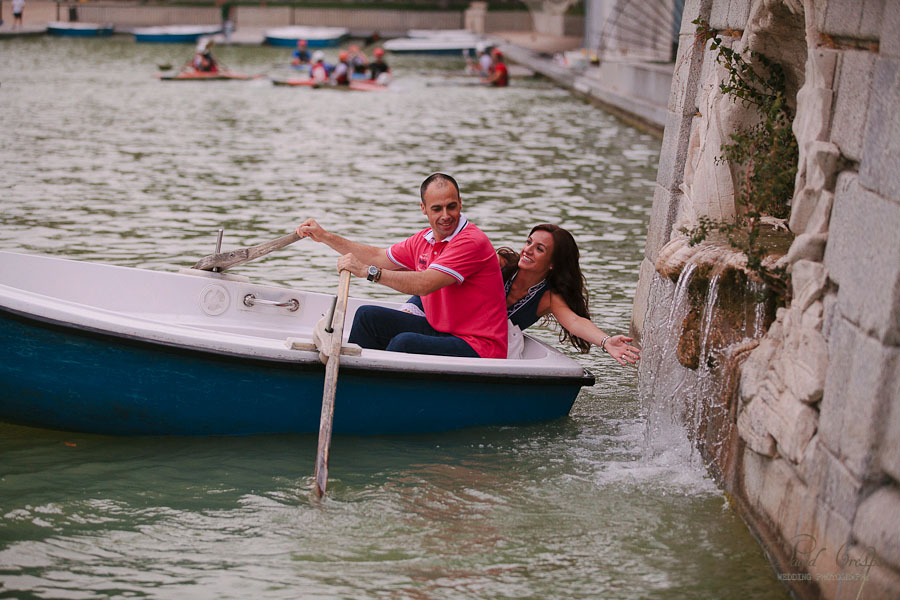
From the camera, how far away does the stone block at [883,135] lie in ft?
Answer: 11.2

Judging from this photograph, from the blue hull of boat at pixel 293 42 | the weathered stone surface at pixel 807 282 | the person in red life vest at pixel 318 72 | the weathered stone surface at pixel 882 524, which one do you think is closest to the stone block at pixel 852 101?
the weathered stone surface at pixel 807 282

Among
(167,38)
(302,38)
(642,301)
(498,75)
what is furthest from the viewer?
(167,38)

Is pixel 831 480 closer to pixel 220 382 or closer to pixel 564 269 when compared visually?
pixel 564 269

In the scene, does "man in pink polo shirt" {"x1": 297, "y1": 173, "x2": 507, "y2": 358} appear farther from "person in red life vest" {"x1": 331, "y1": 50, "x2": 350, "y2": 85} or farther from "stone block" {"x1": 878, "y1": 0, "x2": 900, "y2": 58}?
"person in red life vest" {"x1": 331, "y1": 50, "x2": 350, "y2": 85}

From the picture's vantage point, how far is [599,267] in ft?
31.3

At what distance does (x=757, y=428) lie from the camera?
14.3 ft

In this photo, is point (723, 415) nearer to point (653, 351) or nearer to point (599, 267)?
point (653, 351)

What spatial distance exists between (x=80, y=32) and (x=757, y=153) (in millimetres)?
39307

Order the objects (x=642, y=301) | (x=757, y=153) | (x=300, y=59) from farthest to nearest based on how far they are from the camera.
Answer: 1. (x=300, y=59)
2. (x=642, y=301)
3. (x=757, y=153)

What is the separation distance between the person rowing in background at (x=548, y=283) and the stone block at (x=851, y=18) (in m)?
2.01

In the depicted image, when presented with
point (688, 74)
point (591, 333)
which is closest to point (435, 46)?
point (688, 74)

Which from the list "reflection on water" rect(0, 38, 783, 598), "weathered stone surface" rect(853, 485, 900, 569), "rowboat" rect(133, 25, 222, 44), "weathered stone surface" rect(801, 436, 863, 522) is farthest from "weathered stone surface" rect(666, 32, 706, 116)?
"rowboat" rect(133, 25, 222, 44)

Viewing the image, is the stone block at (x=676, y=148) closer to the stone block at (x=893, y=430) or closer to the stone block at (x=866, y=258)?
the stone block at (x=866, y=258)

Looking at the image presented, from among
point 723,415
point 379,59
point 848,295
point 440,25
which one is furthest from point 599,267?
point 440,25
